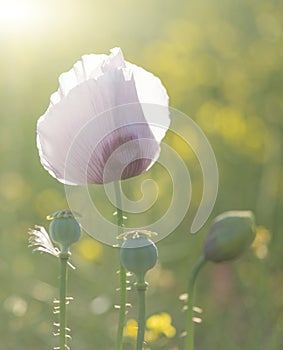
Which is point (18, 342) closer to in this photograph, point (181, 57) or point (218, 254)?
point (218, 254)

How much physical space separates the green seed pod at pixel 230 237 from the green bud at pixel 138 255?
50 millimetres

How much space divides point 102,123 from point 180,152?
230cm

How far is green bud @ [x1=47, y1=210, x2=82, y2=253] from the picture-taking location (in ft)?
2.74

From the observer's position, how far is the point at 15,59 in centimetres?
392

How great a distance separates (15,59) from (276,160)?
150cm

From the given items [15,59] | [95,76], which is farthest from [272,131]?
[95,76]

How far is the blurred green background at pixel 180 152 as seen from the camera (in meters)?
2.14

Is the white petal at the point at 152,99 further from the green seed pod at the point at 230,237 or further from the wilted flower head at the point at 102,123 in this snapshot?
the green seed pod at the point at 230,237

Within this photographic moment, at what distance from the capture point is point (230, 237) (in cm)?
78

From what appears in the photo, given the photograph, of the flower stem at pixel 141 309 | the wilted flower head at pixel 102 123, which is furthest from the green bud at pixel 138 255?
the wilted flower head at pixel 102 123

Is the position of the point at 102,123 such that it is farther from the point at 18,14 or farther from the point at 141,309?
the point at 18,14

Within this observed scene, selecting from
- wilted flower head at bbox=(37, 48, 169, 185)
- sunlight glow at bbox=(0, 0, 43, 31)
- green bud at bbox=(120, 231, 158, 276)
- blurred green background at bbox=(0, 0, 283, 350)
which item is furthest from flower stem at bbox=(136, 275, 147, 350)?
sunlight glow at bbox=(0, 0, 43, 31)

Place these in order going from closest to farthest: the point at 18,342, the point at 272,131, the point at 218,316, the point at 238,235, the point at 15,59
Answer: the point at 238,235, the point at 18,342, the point at 218,316, the point at 272,131, the point at 15,59

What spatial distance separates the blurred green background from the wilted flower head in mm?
744
